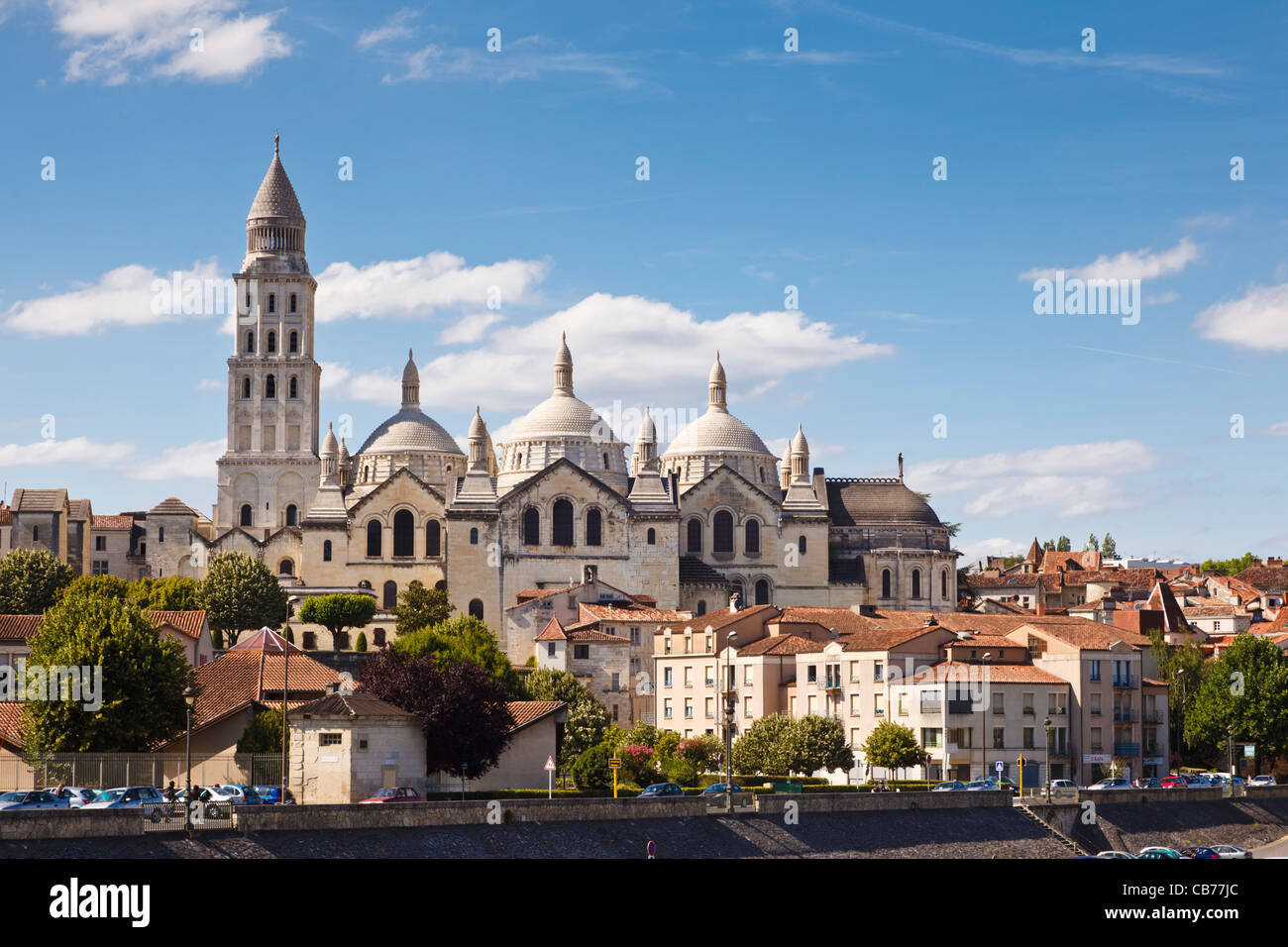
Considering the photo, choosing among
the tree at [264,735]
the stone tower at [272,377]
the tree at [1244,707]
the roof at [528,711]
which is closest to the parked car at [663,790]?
the roof at [528,711]

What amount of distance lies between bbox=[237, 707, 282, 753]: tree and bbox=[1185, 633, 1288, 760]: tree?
38200 mm

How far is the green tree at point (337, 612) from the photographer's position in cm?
10150

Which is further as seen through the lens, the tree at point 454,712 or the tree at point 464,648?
the tree at point 464,648

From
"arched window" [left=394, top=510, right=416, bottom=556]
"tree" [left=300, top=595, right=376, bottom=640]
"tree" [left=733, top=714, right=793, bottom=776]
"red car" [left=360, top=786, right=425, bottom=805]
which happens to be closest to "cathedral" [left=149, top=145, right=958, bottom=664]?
"arched window" [left=394, top=510, right=416, bottom=556]

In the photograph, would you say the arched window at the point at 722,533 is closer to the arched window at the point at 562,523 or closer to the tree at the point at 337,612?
the arched window at the point at 562,523

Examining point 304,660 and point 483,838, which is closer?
point 483,838

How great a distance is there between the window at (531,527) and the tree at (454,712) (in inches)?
1739

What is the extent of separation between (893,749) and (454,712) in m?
15.4

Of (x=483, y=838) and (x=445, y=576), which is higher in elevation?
(x=445, y=576)

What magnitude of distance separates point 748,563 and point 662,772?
167 ft

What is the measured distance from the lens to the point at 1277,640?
97062mm
